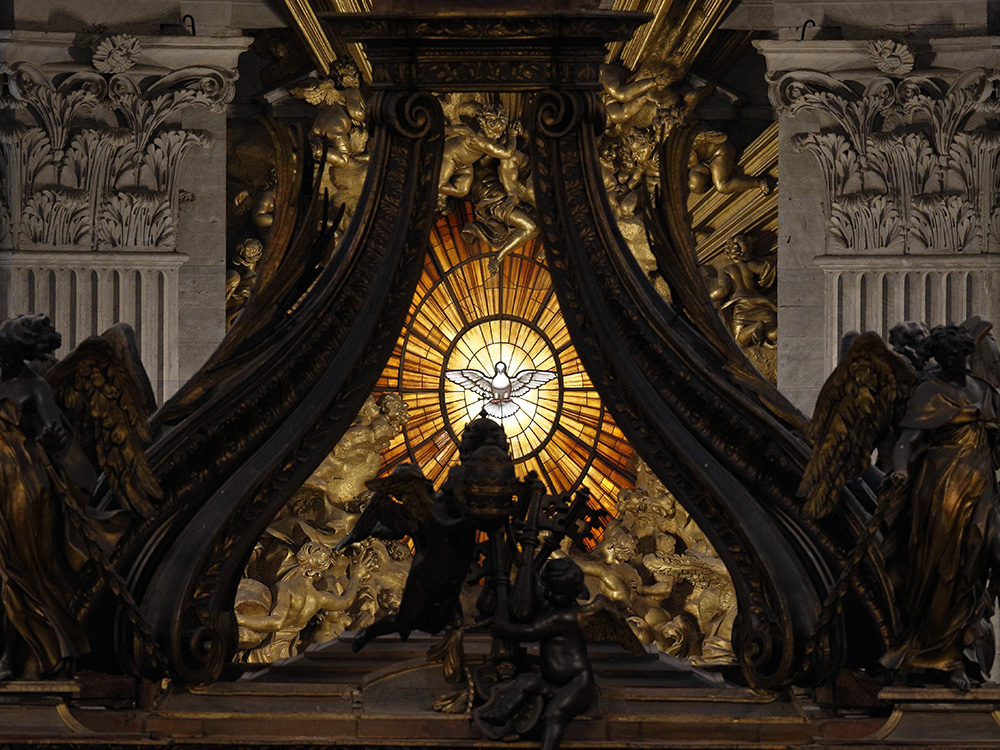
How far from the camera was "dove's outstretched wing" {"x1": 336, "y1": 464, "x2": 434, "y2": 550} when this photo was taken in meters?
7.80

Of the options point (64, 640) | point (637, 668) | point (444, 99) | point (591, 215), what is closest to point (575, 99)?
point (591, 215)

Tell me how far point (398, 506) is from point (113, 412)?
3.04 ft

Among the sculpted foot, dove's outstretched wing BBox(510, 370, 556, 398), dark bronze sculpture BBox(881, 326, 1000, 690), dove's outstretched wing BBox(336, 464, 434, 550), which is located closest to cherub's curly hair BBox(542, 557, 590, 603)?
dove's outstretched wing BBox(336, 464, 434, 550)

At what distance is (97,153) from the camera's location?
1364 cm

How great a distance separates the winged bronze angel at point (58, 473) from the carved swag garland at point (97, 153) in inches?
238

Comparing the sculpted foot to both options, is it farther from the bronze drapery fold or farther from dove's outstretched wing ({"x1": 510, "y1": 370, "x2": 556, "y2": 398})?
dove's outstretched wing ({"x1": 510, "y1": 370, "x2": 556, "y2": 398})

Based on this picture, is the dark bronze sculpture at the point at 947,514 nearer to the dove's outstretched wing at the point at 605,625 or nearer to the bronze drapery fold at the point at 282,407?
the dove's outstretched wing at the point at 605,625

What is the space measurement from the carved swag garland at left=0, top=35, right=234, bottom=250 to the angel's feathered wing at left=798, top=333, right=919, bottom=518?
22.2 ft

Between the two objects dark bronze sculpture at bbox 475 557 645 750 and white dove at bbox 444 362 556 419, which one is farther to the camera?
white dove at bbox 444 362 556 419

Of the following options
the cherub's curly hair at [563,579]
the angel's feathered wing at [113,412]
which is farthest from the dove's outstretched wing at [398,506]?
the angel's feathered wing at [113,412]

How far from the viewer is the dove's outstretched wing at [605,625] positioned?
7.68 metres

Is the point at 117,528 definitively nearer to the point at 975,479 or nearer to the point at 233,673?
the point at 233,673

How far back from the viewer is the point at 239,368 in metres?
7.92

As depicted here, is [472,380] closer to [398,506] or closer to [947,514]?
[398,506]
